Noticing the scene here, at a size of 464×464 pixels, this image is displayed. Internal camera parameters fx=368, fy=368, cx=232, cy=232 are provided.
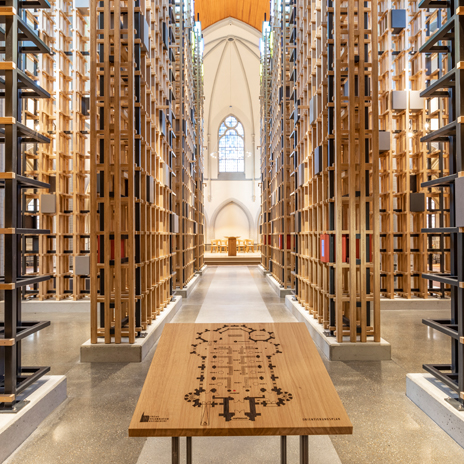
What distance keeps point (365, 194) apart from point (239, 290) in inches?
216

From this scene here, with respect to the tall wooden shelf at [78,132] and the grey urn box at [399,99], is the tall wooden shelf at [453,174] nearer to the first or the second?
the grey urn box at [399,99]

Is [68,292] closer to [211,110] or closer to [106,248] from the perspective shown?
[106,248]

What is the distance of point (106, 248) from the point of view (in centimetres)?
383

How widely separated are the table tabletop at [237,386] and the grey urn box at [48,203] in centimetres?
502

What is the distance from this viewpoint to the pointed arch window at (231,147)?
2391cm

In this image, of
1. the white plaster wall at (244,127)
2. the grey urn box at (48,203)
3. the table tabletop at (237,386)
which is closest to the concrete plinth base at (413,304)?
the table tabletop at (237,386)

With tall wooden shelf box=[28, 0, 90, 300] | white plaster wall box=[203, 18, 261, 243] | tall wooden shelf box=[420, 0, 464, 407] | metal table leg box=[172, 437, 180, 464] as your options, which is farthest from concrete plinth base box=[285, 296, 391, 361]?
white plaster wall box=[203, 18, 261, 243]

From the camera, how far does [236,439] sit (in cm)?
242

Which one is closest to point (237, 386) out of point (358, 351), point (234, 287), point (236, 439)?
point (236, 439)

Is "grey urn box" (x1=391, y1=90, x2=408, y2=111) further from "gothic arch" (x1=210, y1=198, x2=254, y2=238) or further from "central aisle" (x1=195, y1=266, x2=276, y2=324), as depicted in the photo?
"gothic arch" (x1=210, y1=198, x2=254, y2=238)

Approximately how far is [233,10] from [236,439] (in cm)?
2184

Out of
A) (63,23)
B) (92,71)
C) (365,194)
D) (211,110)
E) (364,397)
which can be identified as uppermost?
(211,110)

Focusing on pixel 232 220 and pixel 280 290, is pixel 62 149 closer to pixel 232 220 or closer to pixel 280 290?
pixel 280 290

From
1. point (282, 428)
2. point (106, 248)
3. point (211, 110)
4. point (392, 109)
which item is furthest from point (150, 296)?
point (211, 110)
